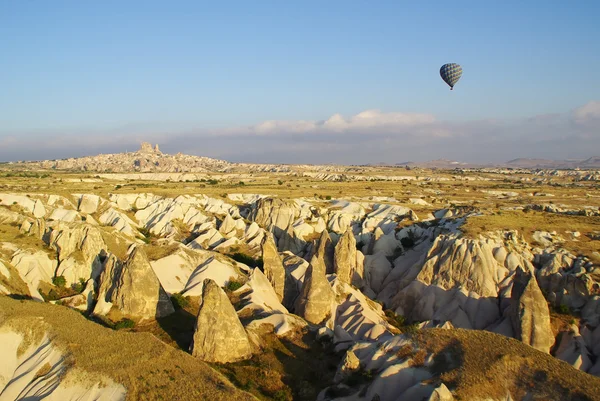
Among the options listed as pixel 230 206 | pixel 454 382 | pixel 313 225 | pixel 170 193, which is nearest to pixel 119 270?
pixel 454 382

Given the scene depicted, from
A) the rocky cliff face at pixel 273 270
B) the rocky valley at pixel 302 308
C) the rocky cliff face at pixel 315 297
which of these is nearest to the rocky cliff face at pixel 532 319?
the rocky valley at pixel 302 308

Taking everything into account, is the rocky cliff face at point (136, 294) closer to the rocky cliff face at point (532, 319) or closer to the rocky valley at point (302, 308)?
the rocky valley at point (302, 308)

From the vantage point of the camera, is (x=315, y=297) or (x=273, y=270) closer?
(x=315, y=297)

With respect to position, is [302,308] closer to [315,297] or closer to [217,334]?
[315,297]

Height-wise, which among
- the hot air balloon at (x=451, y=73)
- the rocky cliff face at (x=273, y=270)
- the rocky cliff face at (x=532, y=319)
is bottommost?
the rocky cliff face at (x=532, y=319)

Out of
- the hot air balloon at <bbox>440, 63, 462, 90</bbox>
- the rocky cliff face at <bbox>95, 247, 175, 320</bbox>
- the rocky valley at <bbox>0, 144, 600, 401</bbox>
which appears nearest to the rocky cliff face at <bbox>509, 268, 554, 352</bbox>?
the rocky valley at <bbox>0, 144, 600, 401</bbox>

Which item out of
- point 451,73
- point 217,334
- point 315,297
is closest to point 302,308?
point 315,297
